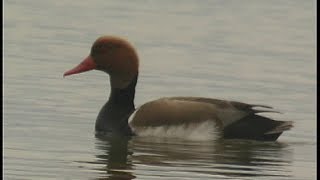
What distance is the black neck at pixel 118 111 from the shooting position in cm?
1623

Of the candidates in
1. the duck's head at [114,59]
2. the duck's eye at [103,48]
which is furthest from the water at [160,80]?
the duck's eye at [103,48]

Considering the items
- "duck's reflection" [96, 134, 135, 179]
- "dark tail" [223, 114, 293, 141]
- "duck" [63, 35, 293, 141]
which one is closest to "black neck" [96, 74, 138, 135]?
"duck" [63, 35, 293, 141]

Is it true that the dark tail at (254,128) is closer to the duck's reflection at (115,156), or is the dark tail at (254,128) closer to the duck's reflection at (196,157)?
the duck's reflection at (196,157)

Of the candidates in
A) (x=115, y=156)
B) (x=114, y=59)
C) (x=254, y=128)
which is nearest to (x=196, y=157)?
(x=115, y=156)

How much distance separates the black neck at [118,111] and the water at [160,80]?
0.17 meters

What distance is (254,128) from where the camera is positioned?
16.0 m

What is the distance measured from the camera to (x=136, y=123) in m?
16.0

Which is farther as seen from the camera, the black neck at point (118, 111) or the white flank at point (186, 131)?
the black neck at point (118, 111)

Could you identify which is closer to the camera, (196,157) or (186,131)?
(196,157)

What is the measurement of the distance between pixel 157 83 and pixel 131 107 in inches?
93.9

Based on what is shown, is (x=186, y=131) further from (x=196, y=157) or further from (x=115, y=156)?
(x=115, y=156)

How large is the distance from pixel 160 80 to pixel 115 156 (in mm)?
4454

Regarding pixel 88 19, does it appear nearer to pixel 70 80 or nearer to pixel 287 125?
pixel 70 80

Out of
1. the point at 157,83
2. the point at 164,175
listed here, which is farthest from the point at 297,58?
the point at 164,175
